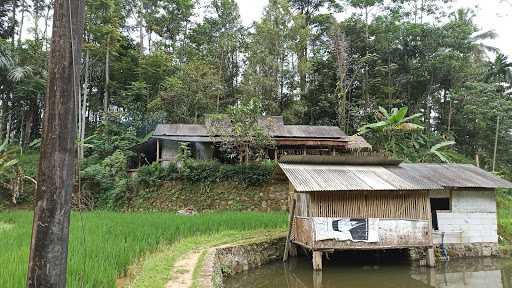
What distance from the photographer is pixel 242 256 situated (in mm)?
9773

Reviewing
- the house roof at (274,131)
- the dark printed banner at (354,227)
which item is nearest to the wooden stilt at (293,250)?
the dark printed banner at (354,227)

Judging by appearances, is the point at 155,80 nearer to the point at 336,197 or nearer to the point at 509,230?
the point at 336,197

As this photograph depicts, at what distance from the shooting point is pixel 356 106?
23797 mm

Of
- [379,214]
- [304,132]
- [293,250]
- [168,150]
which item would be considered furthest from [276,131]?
[379,214]

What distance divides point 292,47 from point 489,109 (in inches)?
435

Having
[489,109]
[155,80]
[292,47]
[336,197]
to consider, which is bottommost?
[336,197]

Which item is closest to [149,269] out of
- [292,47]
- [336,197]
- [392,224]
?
[336,197]

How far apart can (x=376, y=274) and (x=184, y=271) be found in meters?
5.04

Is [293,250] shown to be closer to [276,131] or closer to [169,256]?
[169,256]

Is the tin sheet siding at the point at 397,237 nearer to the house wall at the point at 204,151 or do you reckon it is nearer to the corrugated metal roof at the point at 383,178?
the corrugated metal roof at the point at 383,178

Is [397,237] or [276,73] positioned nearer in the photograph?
[397,237]

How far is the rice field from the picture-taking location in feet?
17.2

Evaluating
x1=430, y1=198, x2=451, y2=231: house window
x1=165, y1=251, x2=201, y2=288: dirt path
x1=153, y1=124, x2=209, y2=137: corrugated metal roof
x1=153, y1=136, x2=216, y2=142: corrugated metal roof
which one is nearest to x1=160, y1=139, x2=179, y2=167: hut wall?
x1=153, y1=124, x2=209, y2=137: corrugated metal roof

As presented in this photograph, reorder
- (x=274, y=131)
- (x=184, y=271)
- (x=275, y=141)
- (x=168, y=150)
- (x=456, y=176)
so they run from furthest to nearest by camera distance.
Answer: (x=168, y=150) → (x=274, y=131) → (x=275, y=141) → (x=456, y=176) → (x=184, y=271)
